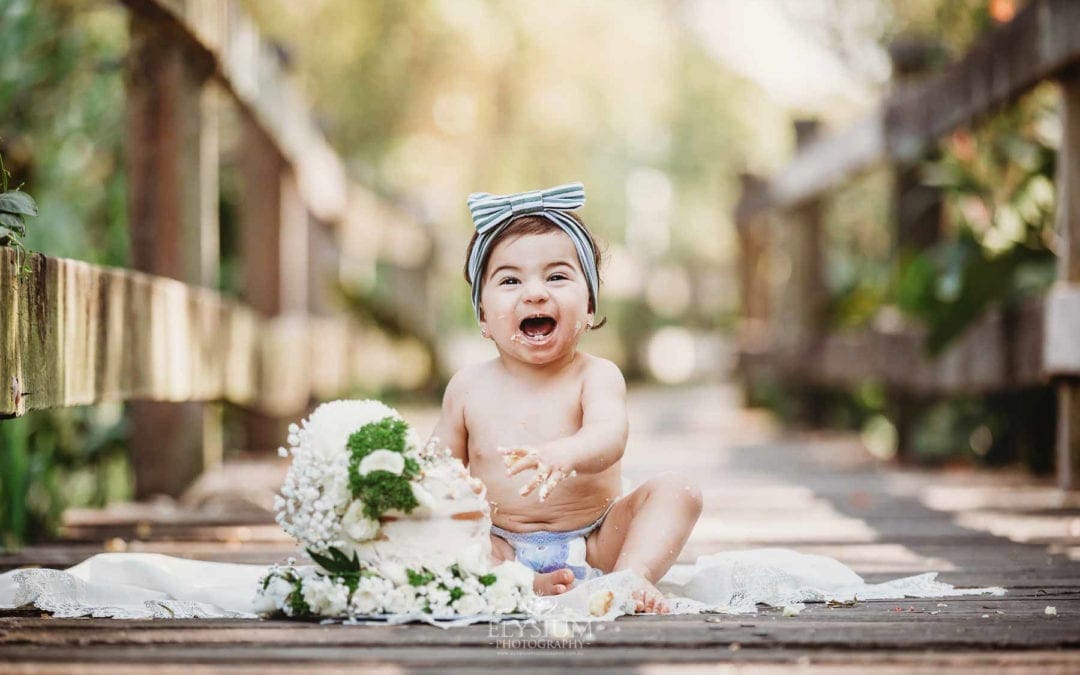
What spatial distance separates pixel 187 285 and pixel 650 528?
2.30 meters

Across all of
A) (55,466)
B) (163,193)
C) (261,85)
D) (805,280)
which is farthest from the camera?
(805,280)

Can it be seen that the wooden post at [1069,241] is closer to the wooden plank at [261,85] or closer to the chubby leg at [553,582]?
the chubby leg at [553,582]

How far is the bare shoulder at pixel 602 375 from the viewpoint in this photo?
9.45 feet

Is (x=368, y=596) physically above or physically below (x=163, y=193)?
below

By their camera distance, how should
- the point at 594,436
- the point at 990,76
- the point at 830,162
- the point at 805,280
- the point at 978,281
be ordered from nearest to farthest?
1. the point at 594,436
2. the point at 990,76
3. the point at 978,281
4. the point at 830,162
5. the point at 805,280

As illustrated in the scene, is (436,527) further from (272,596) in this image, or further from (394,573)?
(272,596)

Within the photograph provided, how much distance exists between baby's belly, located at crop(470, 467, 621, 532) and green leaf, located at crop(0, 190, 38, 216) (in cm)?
110

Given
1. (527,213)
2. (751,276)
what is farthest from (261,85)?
(751,276)

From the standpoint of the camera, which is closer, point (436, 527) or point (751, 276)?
point (436, 527)

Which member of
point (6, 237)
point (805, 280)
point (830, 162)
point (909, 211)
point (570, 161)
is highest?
point (570, 161)

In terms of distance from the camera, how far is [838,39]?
9969 mm

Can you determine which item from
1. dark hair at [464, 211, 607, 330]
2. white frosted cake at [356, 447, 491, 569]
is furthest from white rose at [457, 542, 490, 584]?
dark hair at [464, 211, 607, 330]

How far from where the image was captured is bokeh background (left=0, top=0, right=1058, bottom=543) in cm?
534

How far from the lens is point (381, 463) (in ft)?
7.78
